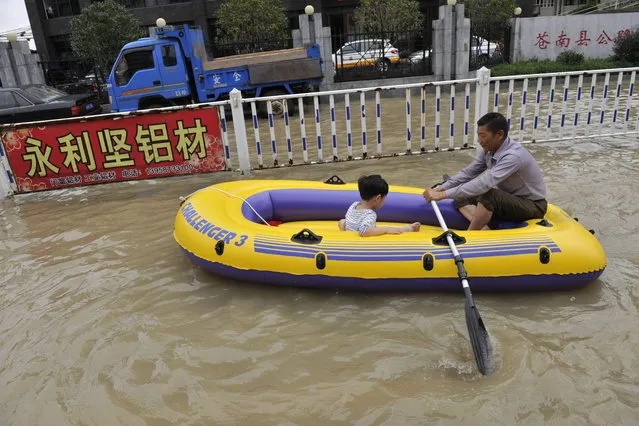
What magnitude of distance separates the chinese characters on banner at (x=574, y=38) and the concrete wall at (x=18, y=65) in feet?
55.4

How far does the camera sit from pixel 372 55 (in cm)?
1527

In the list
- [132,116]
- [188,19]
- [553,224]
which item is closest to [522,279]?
[553,224]

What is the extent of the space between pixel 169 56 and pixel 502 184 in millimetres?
9311

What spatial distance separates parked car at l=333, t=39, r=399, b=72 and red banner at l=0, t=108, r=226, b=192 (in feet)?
30.2

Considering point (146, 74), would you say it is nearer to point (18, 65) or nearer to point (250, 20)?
point (250, 20)

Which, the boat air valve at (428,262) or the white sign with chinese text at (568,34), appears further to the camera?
the white sign with chinese text at (568,34)

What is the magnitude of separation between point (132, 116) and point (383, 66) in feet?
33.2

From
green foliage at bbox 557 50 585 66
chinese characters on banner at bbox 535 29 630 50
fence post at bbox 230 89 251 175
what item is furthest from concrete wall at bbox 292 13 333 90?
fence post at bbox 230 89 251 175

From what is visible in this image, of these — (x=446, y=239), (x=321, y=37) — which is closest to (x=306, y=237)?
(x=446, y=239)

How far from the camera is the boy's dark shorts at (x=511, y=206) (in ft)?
12.4

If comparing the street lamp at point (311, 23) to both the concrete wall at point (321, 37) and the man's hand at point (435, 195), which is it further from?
the man's hand at point (435, 195)

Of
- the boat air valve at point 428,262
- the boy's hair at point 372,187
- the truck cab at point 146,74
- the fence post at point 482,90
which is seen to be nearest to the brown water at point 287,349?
the boat air valve at point 428,262

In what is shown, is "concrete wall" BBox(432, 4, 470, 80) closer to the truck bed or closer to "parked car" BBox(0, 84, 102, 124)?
the truck bed

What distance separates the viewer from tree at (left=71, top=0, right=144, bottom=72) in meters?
16.5
